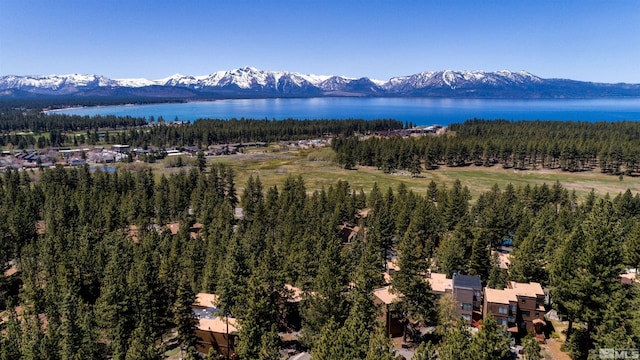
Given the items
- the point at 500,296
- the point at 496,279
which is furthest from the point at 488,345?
the point at 496,279

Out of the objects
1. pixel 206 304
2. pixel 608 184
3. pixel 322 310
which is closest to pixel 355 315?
pixel 322 310

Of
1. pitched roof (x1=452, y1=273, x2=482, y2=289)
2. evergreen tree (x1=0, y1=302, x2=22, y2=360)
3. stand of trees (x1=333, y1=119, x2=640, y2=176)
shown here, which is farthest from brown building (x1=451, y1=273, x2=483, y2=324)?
stand of trees (x1=333, y1=119, x2=640, y2=176)

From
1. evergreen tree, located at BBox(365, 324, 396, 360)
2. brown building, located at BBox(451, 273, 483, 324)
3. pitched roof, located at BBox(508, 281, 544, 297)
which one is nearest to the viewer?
evergreen tree, located at BBox(365, 324, 396, 360)

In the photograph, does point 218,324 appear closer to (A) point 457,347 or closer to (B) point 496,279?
(A) point 457,347

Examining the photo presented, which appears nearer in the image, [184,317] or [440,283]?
[184,317]

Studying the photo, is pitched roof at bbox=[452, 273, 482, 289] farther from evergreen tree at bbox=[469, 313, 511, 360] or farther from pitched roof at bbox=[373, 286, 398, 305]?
evergreen tree at bbox=[469, 313, 511, 360]

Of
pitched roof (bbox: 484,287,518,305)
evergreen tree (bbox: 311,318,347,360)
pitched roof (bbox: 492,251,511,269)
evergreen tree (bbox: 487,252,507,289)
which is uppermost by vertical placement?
evergreen tree (bbox: 311,318,347,360)
